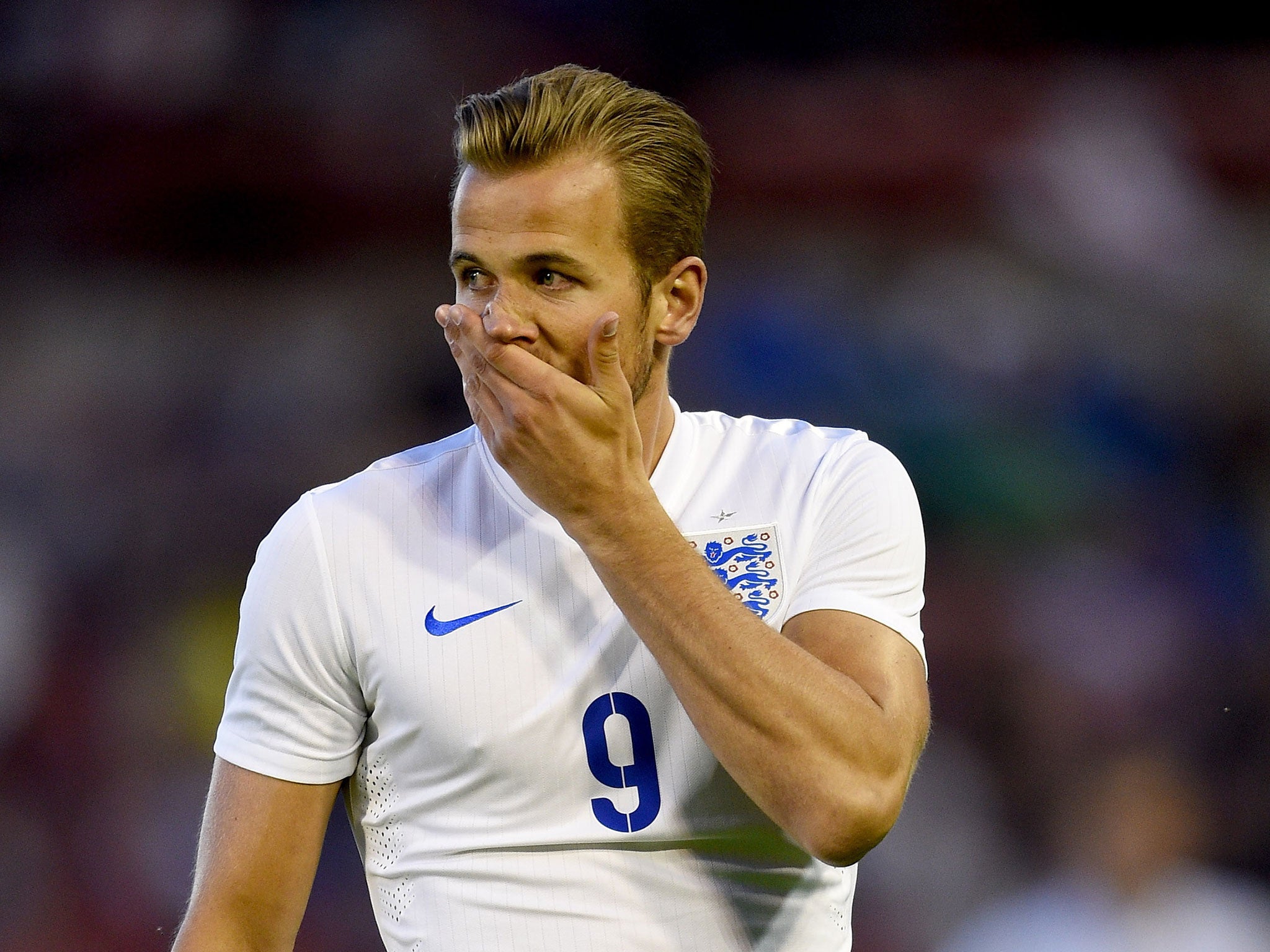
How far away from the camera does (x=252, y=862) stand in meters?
1.81

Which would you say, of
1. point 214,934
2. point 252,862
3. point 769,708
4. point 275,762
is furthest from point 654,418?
point 214,934

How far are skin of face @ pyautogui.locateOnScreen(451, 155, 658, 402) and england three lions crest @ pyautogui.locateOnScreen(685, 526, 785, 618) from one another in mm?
294

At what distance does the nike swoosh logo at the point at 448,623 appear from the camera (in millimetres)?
1898

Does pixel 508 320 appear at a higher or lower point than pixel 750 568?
higher

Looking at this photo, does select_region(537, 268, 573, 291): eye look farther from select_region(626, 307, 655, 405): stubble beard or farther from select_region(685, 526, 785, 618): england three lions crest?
select_region(685, 526, 785, 618): england three lions crest

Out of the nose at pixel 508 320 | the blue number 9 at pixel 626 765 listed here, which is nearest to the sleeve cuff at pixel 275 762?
the blue number 9 at pixel 626 765

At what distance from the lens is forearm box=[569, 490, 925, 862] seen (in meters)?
1.60

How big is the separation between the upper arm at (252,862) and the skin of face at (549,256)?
0.72m

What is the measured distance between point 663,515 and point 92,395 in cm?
328

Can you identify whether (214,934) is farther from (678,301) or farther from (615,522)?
(678,301)

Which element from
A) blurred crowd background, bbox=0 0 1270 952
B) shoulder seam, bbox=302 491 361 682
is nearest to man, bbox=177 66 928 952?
shoulder seam, bbox=302 491 361 682

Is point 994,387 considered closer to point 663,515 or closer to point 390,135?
point 390,135

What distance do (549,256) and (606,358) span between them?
0.72ft

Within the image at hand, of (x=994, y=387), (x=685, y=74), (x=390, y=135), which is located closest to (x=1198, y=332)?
(x=994, y=387)
